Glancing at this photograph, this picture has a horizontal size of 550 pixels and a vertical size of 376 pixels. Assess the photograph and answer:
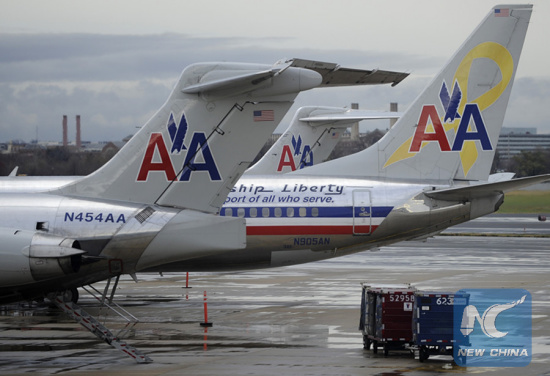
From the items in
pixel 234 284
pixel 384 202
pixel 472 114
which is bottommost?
pixel 234 284

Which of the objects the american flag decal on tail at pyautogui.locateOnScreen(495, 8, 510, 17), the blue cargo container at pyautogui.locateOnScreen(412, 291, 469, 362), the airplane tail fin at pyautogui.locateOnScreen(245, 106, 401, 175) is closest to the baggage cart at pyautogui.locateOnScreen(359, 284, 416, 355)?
the blue cargo container at pyautogui.locateOnScreen(412, 291, 469, 362)

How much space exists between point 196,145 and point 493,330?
34.6 feet

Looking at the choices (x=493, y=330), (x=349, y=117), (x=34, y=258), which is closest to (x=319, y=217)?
(x=493, y=330)

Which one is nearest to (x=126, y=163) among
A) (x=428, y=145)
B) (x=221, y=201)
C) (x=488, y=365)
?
(x=221, y=201)

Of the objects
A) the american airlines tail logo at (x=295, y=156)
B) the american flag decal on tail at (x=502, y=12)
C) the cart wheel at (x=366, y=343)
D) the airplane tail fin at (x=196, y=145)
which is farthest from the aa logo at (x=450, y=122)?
the american airlines tail logo at (x=295, y=156)

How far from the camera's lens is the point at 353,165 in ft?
105

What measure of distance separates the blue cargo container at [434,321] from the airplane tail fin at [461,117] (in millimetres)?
9813

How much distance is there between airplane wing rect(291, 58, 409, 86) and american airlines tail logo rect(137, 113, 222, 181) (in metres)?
2.81

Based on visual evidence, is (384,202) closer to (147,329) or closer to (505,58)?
(505,58)

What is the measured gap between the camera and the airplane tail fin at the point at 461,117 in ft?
102

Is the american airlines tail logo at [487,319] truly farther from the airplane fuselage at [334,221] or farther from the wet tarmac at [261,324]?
the airplane fuselage at [334,221]

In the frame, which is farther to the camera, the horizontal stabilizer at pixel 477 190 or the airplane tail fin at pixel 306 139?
the airplane tail fin at pixel 306 139

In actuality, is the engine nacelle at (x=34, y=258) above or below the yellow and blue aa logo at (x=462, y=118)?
below

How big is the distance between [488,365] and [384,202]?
382 inches
